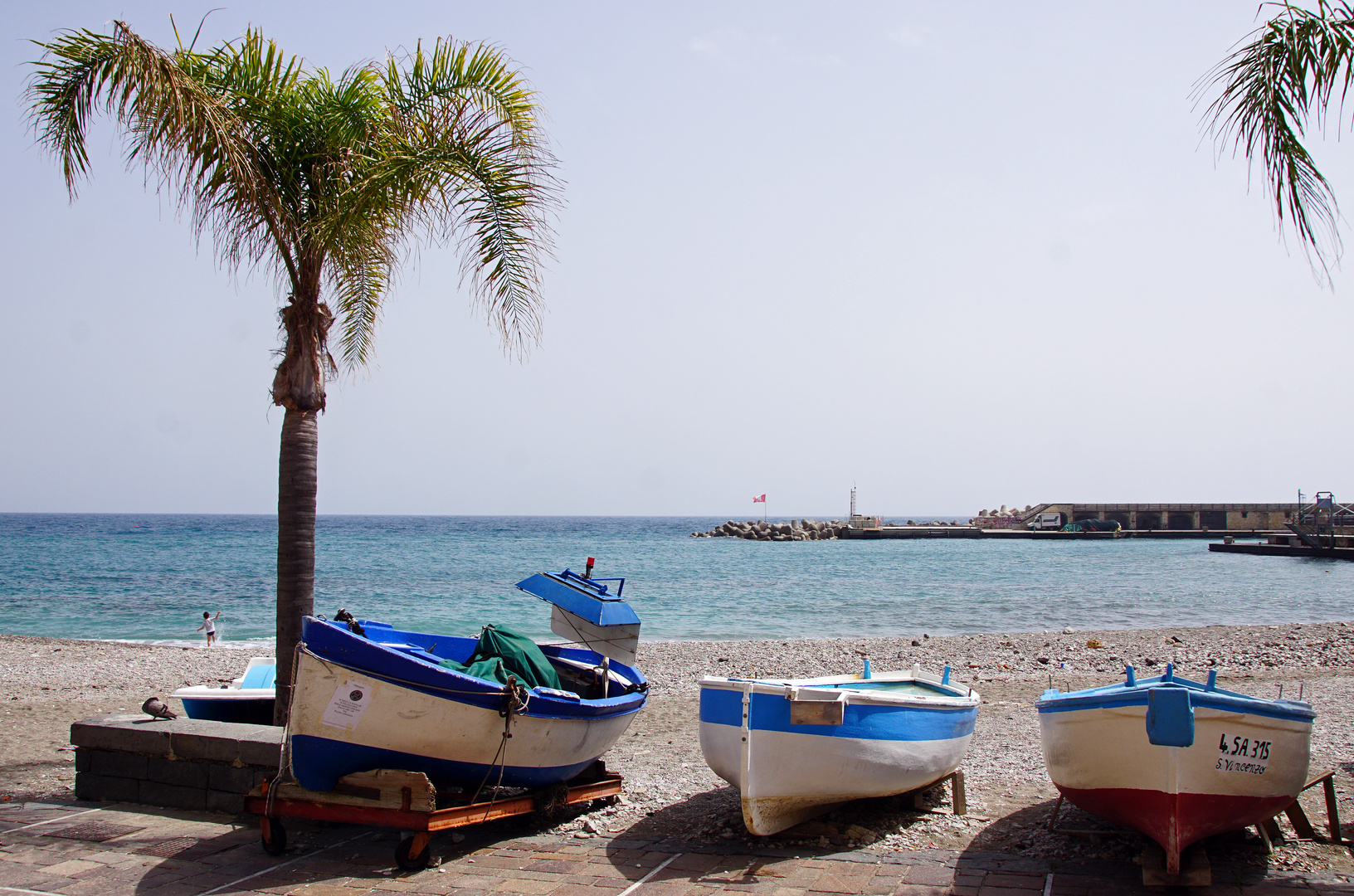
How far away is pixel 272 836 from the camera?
547cm

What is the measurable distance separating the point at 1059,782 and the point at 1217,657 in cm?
1305

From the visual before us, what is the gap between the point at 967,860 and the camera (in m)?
5.47

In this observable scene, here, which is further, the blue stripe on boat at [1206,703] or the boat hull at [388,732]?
the boat hull at [388,732]

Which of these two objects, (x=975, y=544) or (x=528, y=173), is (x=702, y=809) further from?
(x=975, y=544)

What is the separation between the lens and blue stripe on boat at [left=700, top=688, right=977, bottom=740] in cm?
576

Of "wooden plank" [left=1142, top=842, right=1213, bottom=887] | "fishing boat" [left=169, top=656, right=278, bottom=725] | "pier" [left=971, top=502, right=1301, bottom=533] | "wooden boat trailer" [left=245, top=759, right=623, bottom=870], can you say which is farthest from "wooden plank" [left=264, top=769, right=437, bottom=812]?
"pier" [left=971, top=502, right=1301, bottom=533]

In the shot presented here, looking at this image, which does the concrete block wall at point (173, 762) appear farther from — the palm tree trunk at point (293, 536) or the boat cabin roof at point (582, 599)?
the boat cabin roof at point (582, 599)

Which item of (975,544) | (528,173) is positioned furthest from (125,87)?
(975,544)

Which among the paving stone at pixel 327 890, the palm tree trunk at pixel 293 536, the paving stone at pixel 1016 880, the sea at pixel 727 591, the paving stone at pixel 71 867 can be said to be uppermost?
the palm tree trunk at pixel 293 536

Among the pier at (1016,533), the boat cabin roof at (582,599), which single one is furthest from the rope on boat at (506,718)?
the pier at (1016,533)

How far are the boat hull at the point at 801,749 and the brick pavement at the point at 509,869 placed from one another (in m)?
0.37

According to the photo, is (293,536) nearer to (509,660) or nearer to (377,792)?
(509,660)

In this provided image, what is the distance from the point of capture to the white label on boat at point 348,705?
5.27 meters

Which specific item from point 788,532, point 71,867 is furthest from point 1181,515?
point 71,867
